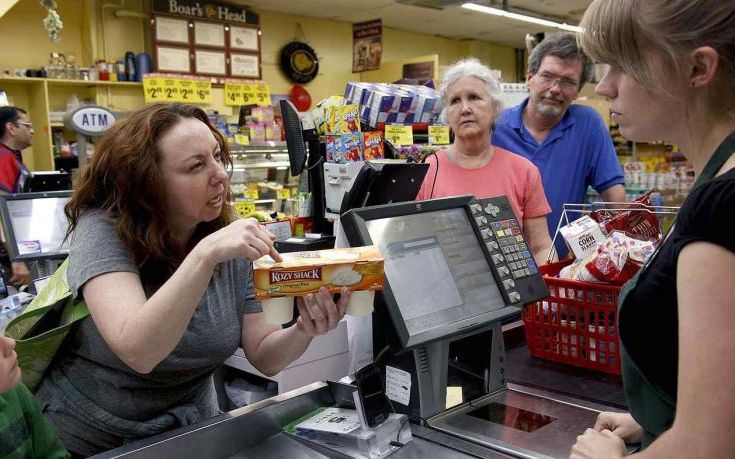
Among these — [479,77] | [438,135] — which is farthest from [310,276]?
[438,135]

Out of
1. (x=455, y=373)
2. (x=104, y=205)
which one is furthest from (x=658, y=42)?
(x=104, y=205)

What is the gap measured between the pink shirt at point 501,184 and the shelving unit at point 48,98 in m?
5.91

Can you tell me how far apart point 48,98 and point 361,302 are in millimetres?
7369

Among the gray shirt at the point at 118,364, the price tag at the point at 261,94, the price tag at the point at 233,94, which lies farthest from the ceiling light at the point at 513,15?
the gray shirt at the point at 118,364

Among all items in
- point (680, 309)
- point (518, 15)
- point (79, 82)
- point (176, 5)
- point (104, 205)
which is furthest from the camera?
point (518, 15)

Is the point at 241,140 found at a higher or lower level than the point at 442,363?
higher

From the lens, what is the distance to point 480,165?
2686 millimetres

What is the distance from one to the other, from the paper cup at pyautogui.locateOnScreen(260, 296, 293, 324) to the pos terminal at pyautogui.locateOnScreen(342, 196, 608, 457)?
186 mm

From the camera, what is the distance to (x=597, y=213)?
5.80ft

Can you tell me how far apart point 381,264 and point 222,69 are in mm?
7794

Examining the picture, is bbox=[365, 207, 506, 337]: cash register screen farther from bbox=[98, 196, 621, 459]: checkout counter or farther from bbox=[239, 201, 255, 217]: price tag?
bbox=[239, 201, 255, 217]: price tag

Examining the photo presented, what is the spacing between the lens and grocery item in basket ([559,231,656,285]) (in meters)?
1.49

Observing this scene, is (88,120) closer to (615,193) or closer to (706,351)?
(615,193)

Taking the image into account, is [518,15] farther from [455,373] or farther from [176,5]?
[455,373]
